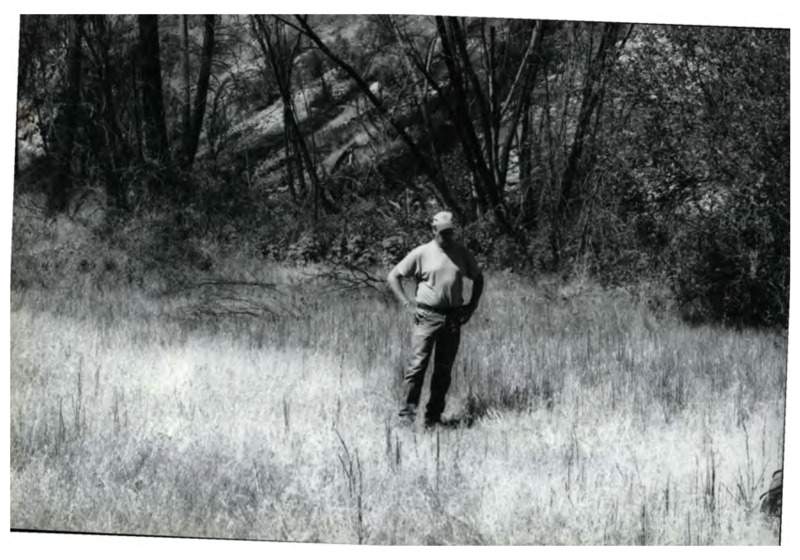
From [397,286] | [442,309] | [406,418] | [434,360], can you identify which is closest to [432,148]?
[397,286]

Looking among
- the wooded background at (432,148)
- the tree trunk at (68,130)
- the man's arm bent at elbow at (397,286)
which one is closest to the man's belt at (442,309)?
the man's arm bent at elbow at (397,286)

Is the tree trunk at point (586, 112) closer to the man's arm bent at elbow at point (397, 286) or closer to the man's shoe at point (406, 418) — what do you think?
Answer: the man's arm bent at elbow at point (397, 286)

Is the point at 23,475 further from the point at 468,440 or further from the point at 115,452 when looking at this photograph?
the point at 468,440

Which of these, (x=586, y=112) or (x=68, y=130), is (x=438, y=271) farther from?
(x=68, y=130)

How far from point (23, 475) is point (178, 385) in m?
1.31

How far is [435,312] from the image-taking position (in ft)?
24.8

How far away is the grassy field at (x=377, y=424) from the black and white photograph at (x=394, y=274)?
2cm

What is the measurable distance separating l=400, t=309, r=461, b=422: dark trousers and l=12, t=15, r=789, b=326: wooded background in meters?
0.65

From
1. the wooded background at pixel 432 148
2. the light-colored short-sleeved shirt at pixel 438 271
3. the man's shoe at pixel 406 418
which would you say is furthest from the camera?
the wooded background at pixel 432 148

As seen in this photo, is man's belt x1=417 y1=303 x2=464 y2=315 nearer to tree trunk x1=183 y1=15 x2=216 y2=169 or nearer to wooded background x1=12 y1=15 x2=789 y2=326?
wooded background x1=12 y1=15 x2=789 y2=326

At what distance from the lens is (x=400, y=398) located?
7656 millimetres

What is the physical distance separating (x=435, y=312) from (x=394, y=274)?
0.40 metres

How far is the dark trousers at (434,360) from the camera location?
7.60 metres

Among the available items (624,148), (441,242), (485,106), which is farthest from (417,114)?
(624,148)
